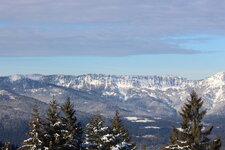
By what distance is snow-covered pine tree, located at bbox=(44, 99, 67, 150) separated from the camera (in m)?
41.5

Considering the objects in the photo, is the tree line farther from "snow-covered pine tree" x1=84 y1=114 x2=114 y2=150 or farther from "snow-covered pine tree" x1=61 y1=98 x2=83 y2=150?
"snow-covered pine tree" x1=84 y1=114 x2=114 y2=150

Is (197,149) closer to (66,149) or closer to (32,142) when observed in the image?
(66,149)

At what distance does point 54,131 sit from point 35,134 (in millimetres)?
2836

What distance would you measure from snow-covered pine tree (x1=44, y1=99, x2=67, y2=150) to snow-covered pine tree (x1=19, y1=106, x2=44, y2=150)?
120 centimetres

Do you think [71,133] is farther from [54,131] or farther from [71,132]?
[54,131]

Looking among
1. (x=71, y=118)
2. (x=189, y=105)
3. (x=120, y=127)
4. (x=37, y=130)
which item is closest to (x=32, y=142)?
(x=37, y=130)

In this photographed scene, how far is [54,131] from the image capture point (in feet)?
138

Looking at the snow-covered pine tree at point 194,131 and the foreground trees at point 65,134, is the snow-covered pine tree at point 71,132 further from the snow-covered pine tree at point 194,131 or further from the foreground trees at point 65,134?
the snow-covered pine tree at point 194,131

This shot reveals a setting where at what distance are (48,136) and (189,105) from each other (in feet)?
40.2

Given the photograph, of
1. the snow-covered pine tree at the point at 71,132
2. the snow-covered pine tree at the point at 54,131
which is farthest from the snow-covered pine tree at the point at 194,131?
the snow-covered pine tree at the point at 54,131

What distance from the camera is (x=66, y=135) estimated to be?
43906 millimetres

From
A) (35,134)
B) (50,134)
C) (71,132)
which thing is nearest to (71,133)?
(71,132)

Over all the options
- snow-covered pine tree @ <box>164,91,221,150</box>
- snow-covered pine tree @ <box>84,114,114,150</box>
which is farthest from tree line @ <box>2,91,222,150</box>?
snow-covered pine tree @ <box>84,114,114,150</box>

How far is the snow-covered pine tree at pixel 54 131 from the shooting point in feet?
136
